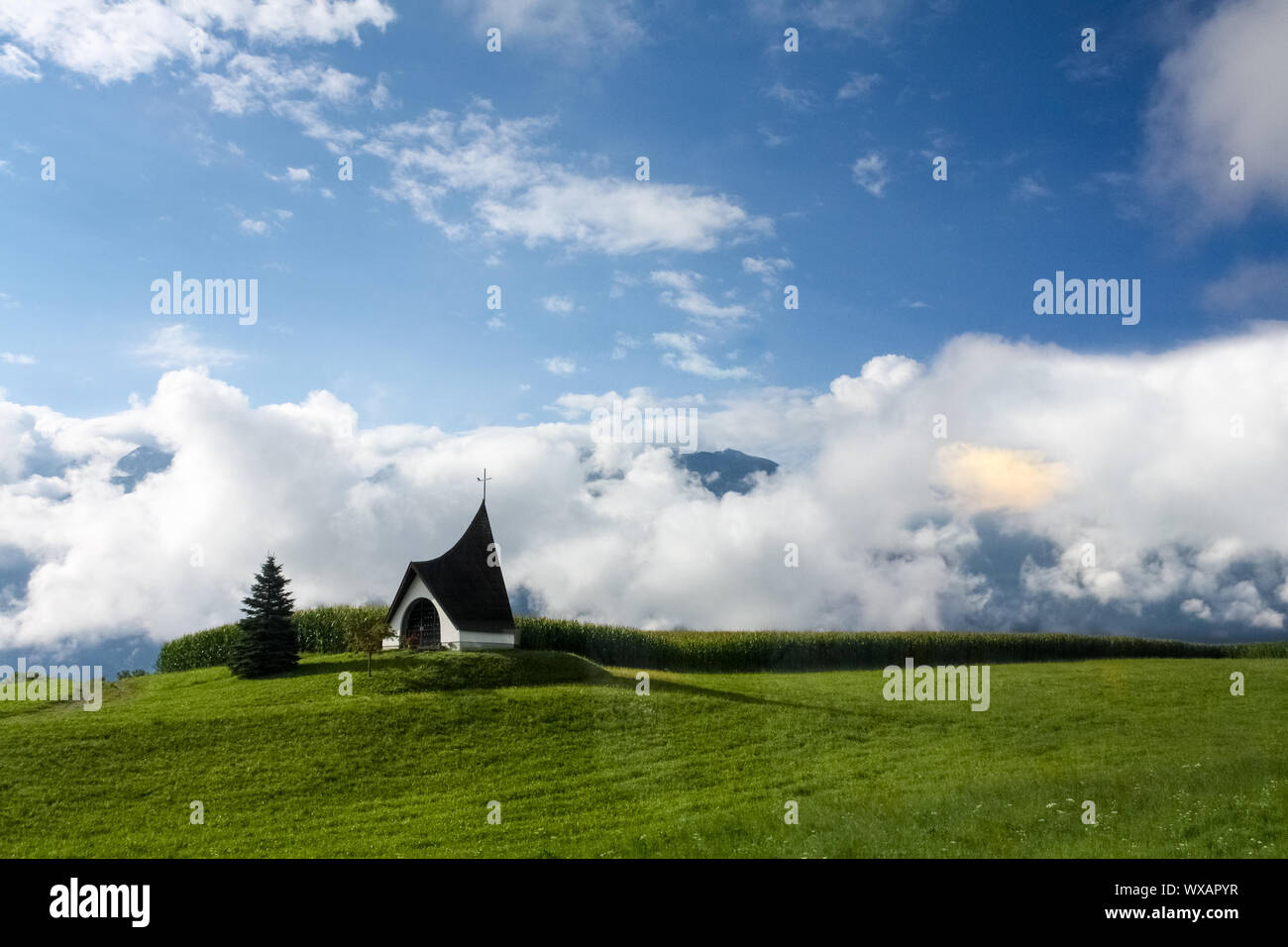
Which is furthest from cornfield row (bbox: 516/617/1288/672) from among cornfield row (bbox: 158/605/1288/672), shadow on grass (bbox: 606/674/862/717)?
shadow on grass (bbox: 606/674/862/717)

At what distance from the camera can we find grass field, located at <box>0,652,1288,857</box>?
19.3 metres

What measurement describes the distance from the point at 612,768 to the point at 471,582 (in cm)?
1489

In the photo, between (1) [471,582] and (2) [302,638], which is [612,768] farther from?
(2) [302,638]

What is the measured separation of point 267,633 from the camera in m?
37.0

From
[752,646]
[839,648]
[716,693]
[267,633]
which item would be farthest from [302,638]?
[839,648]

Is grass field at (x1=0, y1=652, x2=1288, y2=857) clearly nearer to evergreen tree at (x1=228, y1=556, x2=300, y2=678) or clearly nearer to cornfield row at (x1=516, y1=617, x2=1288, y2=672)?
evergreen tree at (x1=228, y1=556, x2=300, y2=678)

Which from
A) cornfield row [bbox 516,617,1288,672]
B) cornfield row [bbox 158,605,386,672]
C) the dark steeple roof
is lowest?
cornfield row [bbox 516,617,1288,672]

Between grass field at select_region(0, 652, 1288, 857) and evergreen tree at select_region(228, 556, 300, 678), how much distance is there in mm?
1018
